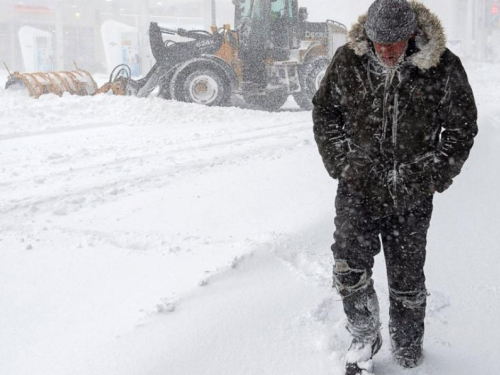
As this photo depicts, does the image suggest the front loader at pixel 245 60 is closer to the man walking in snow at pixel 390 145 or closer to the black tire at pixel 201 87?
the black tire at pixel 201 87

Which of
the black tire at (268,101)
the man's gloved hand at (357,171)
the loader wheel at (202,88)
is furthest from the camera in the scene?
the black tire at (268,101)

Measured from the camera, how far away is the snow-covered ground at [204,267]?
2.61m

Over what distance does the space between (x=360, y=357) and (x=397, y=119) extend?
1025mm

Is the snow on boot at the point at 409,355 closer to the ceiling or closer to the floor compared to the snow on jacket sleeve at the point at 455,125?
closer to the floor

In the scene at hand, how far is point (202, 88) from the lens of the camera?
11391 mm

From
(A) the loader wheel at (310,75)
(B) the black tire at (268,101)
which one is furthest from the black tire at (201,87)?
(A) the loader wheel at (310,75)

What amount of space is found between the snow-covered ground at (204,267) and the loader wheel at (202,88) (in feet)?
15.4

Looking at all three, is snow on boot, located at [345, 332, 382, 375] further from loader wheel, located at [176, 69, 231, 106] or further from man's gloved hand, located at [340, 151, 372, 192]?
loader wheel, located at [176, 69, 231, 106]

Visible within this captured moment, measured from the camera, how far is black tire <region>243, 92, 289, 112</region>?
12.4 m

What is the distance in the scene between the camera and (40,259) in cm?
374

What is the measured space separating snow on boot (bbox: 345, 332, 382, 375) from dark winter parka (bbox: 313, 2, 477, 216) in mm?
580

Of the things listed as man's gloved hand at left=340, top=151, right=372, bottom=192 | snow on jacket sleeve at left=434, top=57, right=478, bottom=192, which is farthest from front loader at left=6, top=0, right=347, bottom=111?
snow on jacket sleeve at left=434, top=57, right=478, bottom=192

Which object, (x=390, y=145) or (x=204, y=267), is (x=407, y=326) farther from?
(x=204, y=267)

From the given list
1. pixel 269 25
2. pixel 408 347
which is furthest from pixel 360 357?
pixel 269 25
